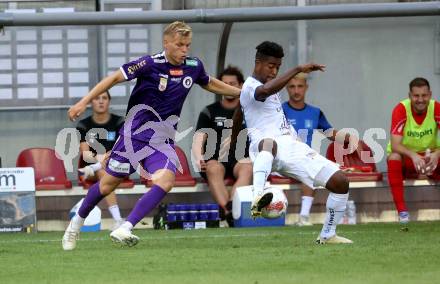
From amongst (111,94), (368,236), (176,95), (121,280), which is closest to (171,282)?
(121,280)

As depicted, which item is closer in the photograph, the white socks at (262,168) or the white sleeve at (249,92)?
the white socks at (262,168)

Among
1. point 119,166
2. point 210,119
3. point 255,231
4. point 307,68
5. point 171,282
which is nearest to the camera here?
point 171,282

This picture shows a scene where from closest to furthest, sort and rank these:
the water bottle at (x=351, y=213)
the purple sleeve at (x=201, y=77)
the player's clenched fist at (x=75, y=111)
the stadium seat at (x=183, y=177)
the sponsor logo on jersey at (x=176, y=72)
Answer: the player's clenched fist at (x=75, y=111)
the sponsor logo on jersey at (x=176, y=72)
the purple sleeve at (x=201, y=77)
the stadium seat at (x=183, y=177)
the water bottle at (x=351, y=213)

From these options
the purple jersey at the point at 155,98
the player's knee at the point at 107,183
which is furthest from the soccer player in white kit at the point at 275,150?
the player's knee at the point at 107,183

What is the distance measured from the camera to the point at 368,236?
12031 mm

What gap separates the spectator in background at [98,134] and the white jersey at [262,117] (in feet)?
13.3

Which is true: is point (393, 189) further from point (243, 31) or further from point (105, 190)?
point (105, 190)

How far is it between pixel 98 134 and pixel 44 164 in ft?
2.93

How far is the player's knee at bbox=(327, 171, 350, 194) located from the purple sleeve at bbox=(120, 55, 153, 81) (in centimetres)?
185

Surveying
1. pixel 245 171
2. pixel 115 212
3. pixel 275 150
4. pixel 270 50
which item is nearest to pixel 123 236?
pixel 275 150

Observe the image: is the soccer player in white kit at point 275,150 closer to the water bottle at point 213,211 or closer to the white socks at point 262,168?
the white socks at point 262,168

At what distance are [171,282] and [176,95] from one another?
3.39m

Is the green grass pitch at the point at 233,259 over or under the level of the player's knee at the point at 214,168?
under

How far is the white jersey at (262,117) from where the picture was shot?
1116 cm
